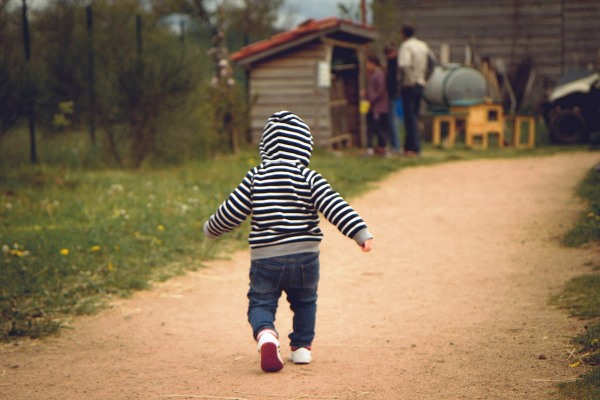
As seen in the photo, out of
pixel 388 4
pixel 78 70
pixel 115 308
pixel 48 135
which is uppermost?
pixel 388 4

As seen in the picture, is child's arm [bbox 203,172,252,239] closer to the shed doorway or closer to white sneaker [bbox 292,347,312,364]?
white sneaker [bbox 292,347,312,364]

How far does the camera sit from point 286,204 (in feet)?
16.5

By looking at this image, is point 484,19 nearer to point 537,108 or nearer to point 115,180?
point 537,108

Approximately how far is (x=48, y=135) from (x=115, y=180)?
215cm

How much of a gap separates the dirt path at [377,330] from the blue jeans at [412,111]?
5899mm

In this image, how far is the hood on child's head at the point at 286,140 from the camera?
518 centimetres

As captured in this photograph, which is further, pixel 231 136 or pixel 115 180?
pixel 231 136

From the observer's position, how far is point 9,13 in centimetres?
1241

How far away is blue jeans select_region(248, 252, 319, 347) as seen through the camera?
4992mm

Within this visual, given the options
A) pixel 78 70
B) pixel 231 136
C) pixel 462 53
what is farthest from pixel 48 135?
pixel 462 53

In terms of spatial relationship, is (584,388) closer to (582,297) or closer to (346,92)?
(582,297)

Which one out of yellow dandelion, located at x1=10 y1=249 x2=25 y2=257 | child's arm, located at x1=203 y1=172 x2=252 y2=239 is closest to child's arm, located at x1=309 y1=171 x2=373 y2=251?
child's arm, located at x1=203 y1=172 x2=252 y2=239

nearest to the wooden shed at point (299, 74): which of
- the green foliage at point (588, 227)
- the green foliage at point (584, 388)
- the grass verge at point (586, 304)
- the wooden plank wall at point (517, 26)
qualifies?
the wooden plank wall at point (517, 26)

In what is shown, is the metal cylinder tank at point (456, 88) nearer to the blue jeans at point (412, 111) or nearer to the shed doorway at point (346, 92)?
the shed doorway at point (346, 92)
